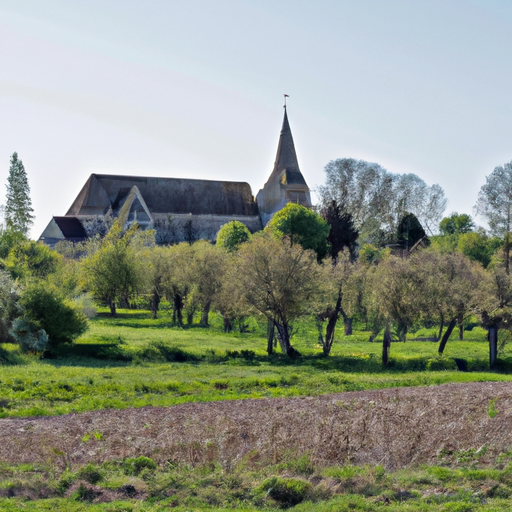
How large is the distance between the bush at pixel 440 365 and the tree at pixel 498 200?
1992 inches

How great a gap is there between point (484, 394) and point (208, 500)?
1416 centimetres

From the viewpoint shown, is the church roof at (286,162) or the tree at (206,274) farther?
the church roof at (286,162)

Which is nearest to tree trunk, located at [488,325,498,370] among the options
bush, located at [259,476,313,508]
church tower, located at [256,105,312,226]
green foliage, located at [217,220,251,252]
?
bush, located at [259,476,313,508]

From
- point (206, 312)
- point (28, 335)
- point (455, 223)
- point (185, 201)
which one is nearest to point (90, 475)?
point (28, 335)

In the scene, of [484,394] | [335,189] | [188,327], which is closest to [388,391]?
[484,394]

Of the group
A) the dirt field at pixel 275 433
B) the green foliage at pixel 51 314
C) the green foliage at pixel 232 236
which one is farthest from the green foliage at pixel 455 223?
the dirt field at pixel 275 433

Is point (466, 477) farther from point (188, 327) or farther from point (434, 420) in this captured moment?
point (188, 327)

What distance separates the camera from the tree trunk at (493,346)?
1559 inches

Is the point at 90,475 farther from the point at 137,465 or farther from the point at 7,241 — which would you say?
the point at 7,241

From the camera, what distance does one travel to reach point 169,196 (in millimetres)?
109312

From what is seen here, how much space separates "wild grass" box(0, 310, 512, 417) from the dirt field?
3.50 metres

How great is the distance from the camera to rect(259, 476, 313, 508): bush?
41.1 ft

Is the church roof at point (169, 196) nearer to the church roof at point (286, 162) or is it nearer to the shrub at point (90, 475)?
the church roof at point (286, 162)

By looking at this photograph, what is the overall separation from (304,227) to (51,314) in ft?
137
